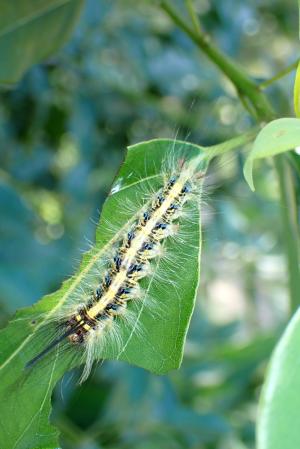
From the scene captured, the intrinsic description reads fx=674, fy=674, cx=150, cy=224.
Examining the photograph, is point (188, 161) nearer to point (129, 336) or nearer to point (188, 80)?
point (129, 336)

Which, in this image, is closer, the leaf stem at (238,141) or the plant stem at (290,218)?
the leaf stem at (238,141)

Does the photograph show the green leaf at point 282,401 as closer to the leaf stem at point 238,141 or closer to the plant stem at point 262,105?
the leaf stem at point 238,141

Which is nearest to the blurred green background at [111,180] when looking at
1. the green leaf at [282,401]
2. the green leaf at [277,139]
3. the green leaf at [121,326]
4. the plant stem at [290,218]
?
the plant stem at [290,218]

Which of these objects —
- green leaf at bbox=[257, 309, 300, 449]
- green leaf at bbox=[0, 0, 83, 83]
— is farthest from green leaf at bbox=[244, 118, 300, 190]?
green leaf at bbox=[0, 0, 83, 83]

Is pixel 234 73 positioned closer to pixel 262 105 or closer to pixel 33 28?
pixel 262 105

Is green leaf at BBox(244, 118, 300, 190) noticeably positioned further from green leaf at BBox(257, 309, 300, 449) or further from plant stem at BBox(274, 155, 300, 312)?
plant stem at BBox(274, 155, 300, 312)

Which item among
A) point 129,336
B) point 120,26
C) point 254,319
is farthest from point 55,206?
point 254,319
